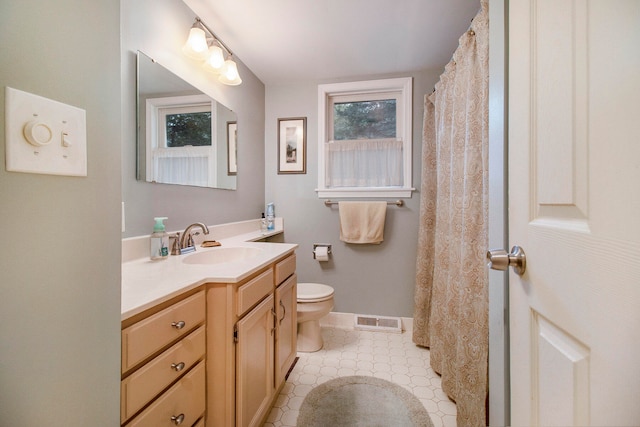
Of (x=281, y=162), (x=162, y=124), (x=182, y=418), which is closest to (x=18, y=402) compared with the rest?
(x=182, y=418)

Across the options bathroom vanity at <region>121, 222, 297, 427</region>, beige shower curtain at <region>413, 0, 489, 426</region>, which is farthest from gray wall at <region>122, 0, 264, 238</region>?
beige shower curtain at <region>413, 0, 489, 426</region>

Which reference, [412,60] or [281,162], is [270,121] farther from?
[412,60]

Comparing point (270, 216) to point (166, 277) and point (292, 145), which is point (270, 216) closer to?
point (292, 145)

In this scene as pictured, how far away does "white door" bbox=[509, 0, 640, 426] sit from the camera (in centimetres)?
32

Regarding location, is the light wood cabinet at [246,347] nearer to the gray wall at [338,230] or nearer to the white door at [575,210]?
the white door at [575,210]

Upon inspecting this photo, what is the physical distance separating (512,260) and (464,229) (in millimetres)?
741

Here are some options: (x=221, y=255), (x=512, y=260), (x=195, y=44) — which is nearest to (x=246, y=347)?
(x=221, y=255)

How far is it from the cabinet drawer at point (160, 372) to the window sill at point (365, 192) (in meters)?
1.60

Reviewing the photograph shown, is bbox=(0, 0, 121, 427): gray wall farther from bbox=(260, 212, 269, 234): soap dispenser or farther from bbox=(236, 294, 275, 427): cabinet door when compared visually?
bbox=(260, 212, 269, 234): soap dispenser

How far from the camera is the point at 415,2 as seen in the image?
143 cm

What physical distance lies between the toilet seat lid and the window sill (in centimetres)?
79

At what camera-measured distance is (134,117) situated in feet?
3.82

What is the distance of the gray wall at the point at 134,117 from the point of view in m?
1.13

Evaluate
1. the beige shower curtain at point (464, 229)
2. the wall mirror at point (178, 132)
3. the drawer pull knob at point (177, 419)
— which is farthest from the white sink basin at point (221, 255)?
the beige shower curtain at point (464, 229)
